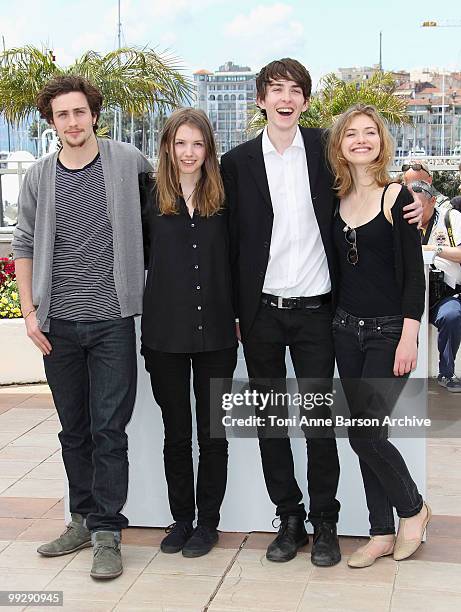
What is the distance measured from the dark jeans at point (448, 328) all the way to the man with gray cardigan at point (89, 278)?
12.3 feet

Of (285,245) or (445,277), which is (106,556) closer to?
→ (285,245)

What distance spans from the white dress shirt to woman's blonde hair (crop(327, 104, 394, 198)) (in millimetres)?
128

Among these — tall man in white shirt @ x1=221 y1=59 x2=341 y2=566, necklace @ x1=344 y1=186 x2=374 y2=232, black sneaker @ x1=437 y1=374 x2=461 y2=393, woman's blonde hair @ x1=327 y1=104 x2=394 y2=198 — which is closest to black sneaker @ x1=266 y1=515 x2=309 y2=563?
tall man in white shirt @ x1=221 y1=59 x2=341 y2=566

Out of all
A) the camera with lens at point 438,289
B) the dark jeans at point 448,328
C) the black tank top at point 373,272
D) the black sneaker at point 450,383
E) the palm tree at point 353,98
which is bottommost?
the black sneaker at point 450,383

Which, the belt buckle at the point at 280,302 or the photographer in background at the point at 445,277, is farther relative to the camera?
the photographer in background at the point at 445,277

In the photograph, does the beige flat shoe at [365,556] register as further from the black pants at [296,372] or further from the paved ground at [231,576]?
the black pants at [296,372]

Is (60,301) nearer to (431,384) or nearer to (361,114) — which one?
(361,114)

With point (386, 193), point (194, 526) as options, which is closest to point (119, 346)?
point (194, 526)

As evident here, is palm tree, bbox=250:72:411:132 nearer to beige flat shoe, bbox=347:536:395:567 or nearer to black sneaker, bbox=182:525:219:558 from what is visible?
black sneaker, bbox=182:525:219:558

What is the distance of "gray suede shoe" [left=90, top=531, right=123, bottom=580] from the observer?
3629 millimetres

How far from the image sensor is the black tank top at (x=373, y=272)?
3529 mm

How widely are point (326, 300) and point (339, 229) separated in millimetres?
290

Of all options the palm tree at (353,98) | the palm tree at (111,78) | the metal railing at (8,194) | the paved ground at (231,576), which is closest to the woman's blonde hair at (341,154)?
the paved ground at (231,576)

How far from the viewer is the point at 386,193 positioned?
3.55 meters
